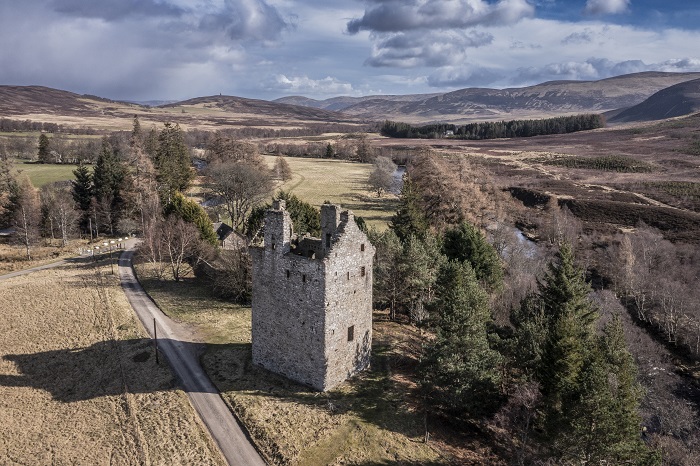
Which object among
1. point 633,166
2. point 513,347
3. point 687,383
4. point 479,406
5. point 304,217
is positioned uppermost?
point 633,166

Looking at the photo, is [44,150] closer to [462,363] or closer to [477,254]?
[477,254]

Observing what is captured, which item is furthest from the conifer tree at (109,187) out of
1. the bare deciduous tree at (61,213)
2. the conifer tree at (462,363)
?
the conifer tree at (462,363)

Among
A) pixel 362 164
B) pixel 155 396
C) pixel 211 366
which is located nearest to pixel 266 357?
pixel 211 366

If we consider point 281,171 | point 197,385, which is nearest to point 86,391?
point 197,385

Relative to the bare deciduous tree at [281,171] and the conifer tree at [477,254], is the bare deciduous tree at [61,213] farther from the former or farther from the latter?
A: the conifer tree at [477,254]

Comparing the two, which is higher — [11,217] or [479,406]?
[11,217]

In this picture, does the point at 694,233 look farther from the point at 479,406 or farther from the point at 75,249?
the point at 75,249

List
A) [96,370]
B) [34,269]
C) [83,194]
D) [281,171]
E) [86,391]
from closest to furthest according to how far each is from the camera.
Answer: [86,391]
[96,370]
[34,269]
[83,194]
[281,171]
